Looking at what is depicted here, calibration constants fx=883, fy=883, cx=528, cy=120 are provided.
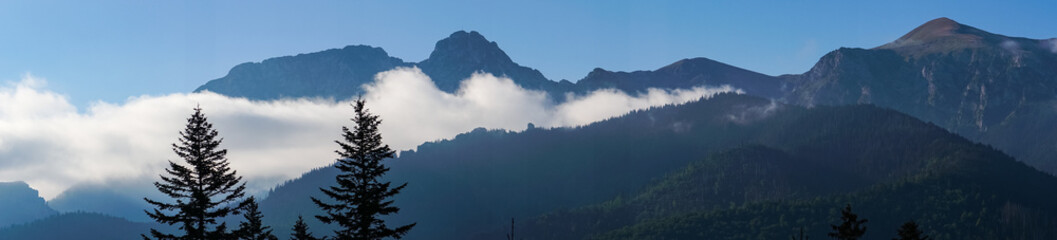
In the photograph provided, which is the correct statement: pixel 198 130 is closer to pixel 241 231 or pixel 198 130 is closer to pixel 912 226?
pixel 241 231

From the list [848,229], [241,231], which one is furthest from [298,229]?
[848,229]

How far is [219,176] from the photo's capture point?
49.1 metres

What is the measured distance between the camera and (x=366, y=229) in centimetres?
4525

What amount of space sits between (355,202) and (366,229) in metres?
1.55

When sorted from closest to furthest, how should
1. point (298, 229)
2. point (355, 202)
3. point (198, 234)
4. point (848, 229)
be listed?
point (848, 229)
point (355, 202)
point (198, 234)
point (298, 229)

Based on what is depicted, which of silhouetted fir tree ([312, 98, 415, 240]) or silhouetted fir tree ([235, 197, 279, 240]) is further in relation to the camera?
silhouetted fir tree ([235, 197, 279, 240])

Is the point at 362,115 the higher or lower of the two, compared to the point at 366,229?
higher

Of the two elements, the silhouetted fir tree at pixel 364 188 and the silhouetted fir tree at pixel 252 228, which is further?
the silhouetted fir tree at pixel 252 228

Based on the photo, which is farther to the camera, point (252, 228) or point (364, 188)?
point (252, 228)

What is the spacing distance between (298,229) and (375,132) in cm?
2283

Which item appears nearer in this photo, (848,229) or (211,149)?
(848,229)

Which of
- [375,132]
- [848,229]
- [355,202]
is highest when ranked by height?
[375,132]

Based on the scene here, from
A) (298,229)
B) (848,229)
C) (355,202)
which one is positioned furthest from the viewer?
(298,229)

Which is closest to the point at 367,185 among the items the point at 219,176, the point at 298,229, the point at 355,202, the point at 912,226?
the point at 355,202
